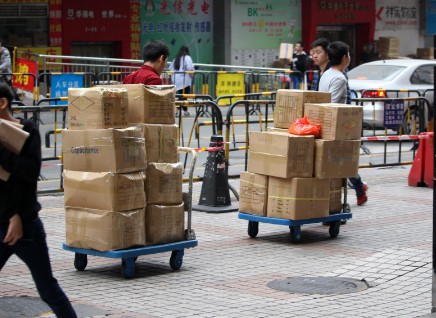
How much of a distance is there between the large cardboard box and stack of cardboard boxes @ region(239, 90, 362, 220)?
4357 mm

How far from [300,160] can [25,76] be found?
14341mm

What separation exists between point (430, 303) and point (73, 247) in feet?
9.84

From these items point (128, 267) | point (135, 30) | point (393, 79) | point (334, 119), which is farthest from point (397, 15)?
point (128, 267)

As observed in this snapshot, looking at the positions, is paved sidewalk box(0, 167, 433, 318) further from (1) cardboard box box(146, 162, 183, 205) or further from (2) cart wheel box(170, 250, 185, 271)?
(1) cardboard box box(146, 162, 183, 205)

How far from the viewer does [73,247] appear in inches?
347

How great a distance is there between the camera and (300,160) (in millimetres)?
10203

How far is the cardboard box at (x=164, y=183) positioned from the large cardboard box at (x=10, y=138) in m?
2.81

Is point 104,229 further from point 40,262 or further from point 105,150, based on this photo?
point 40,262

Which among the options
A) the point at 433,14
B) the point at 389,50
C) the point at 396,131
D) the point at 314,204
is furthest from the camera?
the point at 389,50

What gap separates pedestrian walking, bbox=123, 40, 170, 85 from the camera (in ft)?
32.4

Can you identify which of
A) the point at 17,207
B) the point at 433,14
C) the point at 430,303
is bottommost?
the point at 430,303

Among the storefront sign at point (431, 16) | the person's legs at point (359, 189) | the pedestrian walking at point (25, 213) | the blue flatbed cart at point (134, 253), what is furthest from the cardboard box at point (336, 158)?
the pedestrian walking at point (25, 213)

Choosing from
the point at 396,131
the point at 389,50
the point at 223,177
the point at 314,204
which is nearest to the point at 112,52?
the point at 389,50

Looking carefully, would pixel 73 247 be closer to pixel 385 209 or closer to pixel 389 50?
pixel 385 209
